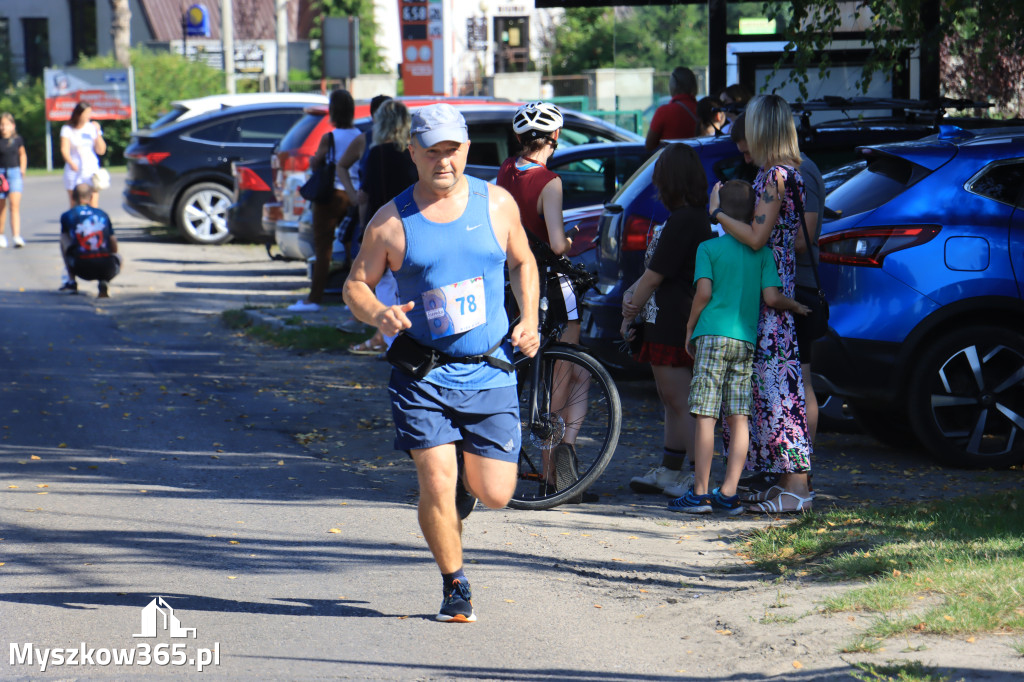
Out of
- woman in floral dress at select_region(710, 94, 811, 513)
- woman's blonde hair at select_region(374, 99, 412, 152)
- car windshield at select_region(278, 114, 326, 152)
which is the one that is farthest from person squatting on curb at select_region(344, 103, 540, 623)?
car windshield at select_region(278, 114, 326, 152)

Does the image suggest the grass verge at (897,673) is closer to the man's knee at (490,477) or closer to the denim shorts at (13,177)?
the man's knee at (490,477)

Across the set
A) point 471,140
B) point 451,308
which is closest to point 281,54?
point 471,140

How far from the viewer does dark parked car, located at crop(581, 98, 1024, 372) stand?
8.09 metres

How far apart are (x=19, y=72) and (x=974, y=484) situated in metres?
52.3

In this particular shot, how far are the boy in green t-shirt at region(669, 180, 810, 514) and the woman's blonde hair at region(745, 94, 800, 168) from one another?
23 cm

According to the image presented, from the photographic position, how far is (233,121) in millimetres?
19234

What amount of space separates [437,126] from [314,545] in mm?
2095

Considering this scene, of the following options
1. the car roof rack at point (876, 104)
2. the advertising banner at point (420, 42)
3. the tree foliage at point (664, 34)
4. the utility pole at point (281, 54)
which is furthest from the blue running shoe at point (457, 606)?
the utility pole at point (281, 54)

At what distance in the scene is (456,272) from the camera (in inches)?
183

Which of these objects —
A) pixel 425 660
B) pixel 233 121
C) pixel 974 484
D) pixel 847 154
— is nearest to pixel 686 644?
pixel 425 660

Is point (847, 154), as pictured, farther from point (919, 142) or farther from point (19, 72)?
point (19, 72)

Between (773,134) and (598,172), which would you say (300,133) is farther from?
(773,134)

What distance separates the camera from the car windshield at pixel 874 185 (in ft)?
22.8

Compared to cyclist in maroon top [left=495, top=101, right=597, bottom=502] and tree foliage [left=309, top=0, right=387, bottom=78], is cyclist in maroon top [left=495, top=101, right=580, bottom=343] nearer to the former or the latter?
cyclist in maroon top [left=495, top=101, right=597, bottom=502]
